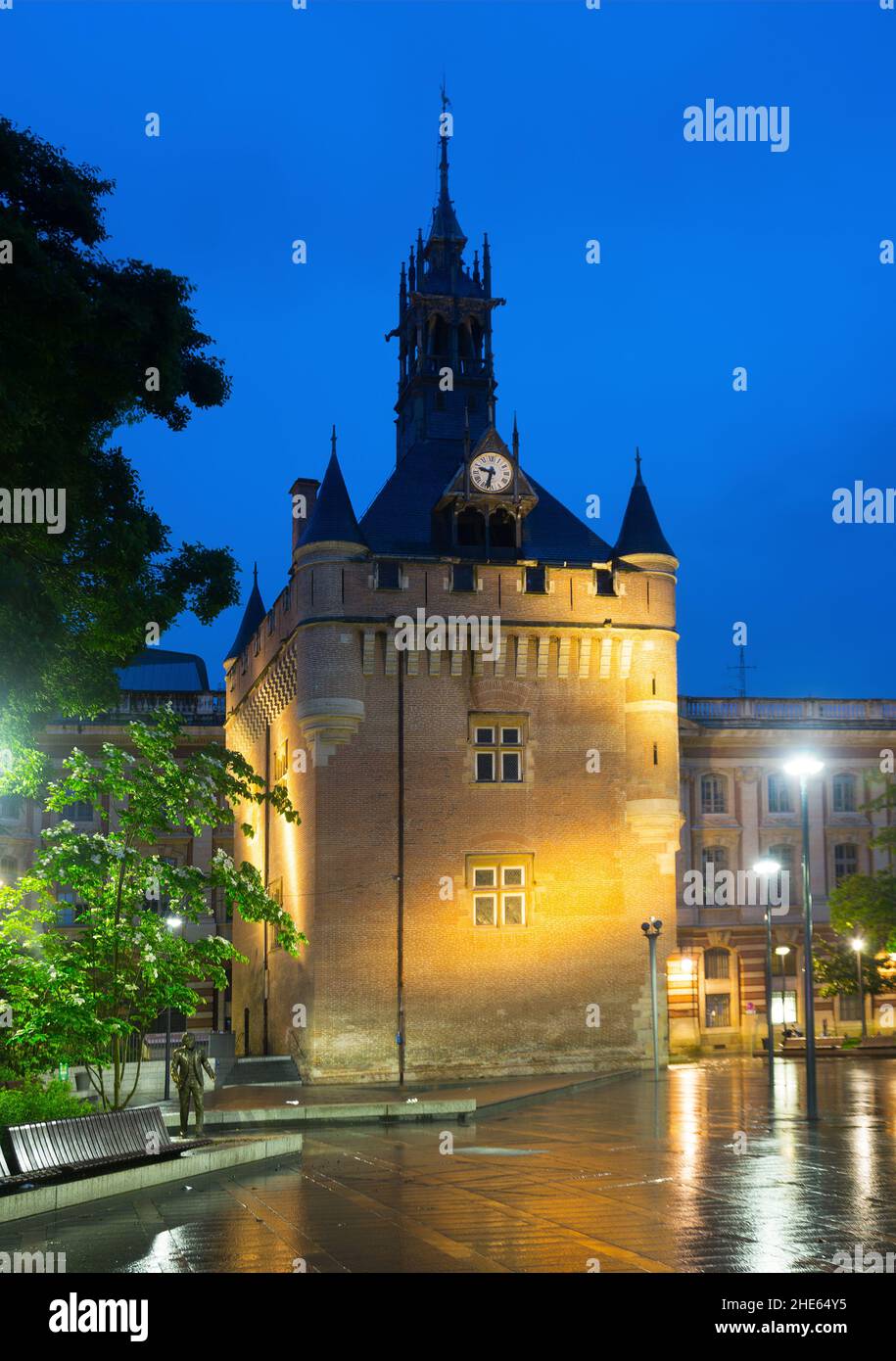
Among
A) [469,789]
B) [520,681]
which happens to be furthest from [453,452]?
[469,789]

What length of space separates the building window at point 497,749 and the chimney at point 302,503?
7091 mm

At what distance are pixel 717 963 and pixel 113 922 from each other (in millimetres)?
40831

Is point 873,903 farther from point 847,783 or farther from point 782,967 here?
point 847,783

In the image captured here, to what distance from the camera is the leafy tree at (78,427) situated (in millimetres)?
17656

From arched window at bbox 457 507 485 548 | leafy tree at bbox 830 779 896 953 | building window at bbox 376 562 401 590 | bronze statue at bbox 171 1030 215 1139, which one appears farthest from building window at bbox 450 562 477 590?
bronze statue at bbox 171 1030 215 1139

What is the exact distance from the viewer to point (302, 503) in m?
40.8

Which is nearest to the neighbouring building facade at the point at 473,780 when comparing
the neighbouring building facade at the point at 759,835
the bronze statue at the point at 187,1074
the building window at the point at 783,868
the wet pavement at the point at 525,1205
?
the wet pavement at the point at 525,1205

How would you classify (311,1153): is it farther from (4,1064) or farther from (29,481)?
(29,481)

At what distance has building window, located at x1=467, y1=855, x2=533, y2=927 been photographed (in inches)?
1430

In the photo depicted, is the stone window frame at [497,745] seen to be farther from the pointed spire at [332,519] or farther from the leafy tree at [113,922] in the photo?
the leafy tree at [113,922]

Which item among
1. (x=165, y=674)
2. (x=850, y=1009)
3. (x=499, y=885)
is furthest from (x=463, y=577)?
(x=165, y=674)
